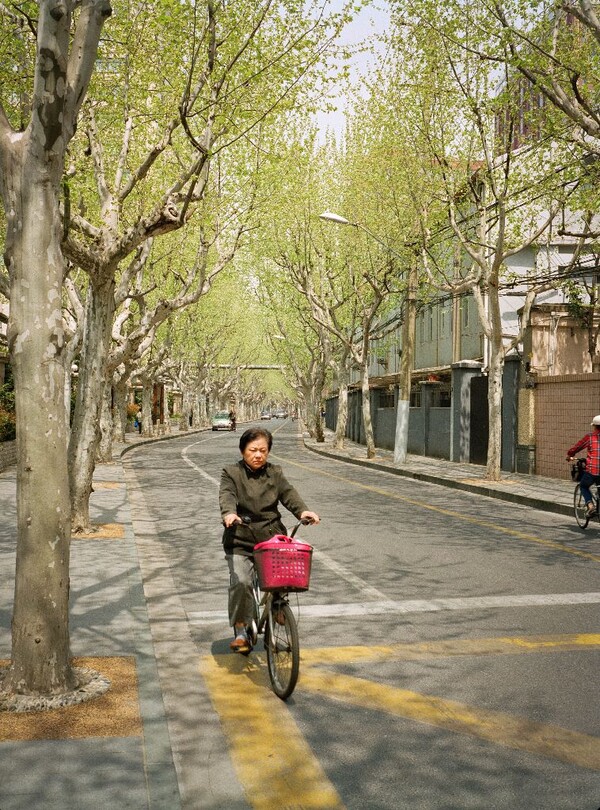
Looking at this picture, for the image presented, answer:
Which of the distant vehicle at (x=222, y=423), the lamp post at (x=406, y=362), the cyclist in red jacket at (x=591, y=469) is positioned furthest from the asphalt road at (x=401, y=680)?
the distant vehicle at (x=222, y=423)

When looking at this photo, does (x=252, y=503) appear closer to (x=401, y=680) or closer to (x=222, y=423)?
(x=401, y=680)

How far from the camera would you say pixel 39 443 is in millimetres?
5230

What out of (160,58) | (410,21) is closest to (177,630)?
(160,58)

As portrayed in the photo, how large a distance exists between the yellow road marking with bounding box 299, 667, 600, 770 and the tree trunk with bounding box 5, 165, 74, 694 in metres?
1.55

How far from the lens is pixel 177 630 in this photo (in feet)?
22.9

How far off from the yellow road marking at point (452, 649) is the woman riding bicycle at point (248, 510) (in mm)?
582

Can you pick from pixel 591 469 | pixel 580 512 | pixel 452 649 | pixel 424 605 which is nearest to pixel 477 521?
pixel 580 512

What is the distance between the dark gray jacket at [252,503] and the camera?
5.96 m

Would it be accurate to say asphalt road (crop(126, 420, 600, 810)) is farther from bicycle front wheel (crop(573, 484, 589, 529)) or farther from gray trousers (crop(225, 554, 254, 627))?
bicycle front wheel (crop(573, 484, 589, 529))

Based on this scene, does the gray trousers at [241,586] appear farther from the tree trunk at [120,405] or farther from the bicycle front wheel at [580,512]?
the tree trunk at [120,405]

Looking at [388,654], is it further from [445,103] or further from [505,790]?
[445,103]

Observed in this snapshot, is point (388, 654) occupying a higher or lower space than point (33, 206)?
lower

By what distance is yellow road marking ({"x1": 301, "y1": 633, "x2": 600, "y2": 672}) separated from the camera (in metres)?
6.18

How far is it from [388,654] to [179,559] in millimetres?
4538
